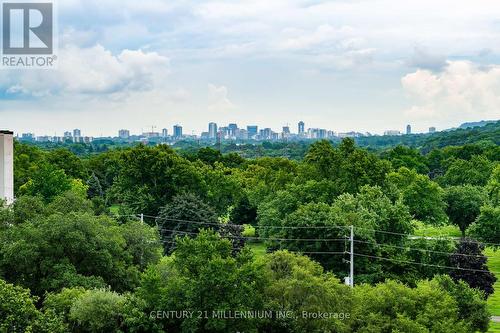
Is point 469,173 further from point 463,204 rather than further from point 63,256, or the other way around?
point 63,256

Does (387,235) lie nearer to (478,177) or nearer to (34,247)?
(34,247)

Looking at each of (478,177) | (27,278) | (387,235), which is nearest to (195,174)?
(387,235)

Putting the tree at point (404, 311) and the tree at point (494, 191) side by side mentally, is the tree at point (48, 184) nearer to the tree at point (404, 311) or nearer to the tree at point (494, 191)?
the tree at point (494, 191)

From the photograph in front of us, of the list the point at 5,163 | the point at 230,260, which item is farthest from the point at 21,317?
the point at 5,163

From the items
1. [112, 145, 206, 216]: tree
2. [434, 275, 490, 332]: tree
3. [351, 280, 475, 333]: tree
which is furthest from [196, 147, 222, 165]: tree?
[351, 280, 475, 333]: tree

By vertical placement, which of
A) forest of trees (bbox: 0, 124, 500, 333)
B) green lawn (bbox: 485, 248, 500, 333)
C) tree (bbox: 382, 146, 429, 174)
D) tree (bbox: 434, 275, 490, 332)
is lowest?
green lawn (bbox: 485, 248, 500, 333)

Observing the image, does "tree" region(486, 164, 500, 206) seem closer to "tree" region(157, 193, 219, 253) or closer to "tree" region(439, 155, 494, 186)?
"tree" region(439, 155, 494, 186)
